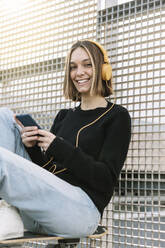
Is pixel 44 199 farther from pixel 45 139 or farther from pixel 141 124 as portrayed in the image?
pixel 141 124

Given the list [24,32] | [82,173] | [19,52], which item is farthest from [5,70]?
[82,173]

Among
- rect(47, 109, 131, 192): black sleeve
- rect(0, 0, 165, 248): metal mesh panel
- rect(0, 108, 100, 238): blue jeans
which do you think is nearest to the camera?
rect(0, 108, 100, 238): blue jeans

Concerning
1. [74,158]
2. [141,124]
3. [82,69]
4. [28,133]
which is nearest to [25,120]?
[28,133]

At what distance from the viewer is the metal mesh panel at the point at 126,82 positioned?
4.79 feet

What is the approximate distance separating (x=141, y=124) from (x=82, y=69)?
422mm

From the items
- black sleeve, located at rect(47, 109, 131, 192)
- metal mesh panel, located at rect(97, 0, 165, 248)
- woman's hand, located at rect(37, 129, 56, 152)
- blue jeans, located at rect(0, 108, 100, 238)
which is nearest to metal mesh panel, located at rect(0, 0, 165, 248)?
metal mesh panel, located at rect(97, 0, 165, 248)

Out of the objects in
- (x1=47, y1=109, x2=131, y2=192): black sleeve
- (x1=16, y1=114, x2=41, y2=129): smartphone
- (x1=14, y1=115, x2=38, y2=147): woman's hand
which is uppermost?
(x1=16, y1=114, x2=41, y2=129): smartphone

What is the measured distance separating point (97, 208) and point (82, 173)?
0.15m

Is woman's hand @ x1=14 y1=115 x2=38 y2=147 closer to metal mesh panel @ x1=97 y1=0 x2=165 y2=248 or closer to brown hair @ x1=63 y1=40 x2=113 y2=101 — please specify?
brown hair @ x1=63 y1=40 x2=113 y2=101

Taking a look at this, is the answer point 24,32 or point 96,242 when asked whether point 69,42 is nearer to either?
point 24,32

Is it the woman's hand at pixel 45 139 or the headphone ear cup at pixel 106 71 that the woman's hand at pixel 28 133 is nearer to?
the woman's hand at pixel 45 139

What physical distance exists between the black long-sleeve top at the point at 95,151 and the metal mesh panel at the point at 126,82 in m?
0.28

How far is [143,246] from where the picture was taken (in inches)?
56.3

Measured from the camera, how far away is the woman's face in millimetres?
1391
